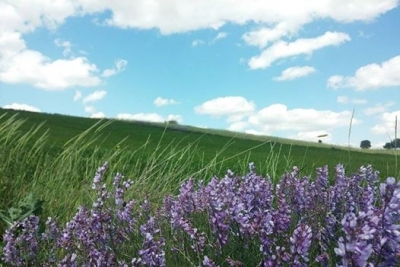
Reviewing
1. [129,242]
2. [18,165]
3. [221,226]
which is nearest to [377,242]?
[221,226]

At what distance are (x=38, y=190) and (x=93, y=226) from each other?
3.62 metres

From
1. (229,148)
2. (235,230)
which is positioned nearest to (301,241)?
(235,230)

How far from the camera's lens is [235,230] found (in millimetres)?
3355

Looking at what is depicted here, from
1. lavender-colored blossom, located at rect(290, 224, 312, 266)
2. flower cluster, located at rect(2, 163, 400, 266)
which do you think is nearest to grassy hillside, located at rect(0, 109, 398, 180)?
flower cluster, located at rect(2, 163, 400, 266)

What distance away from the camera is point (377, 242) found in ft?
6.64

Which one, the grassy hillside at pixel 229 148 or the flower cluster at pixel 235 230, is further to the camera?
the grassy hillside at pixel 229 148

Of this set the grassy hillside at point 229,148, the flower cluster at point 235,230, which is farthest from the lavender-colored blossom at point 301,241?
the grassy hillside at point 229,148

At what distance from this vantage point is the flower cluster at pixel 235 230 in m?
2.14

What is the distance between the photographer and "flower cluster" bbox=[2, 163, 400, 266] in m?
2.14

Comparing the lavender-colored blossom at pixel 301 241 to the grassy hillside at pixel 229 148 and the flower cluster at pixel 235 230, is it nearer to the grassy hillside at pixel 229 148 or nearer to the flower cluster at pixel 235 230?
the flower cluster at pixel 235 230

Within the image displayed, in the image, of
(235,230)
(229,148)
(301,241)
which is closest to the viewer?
(301,241)

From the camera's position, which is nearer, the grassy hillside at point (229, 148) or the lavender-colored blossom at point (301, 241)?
the lavender-colored blossom at point (301, 241)

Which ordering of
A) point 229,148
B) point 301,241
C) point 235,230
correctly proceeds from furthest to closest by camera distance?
1. point 229,148
2. point 235,230
3. point 301,241

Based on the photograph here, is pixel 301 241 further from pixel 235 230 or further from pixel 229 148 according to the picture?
pixel 229 148
